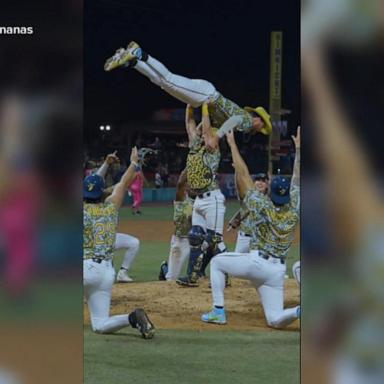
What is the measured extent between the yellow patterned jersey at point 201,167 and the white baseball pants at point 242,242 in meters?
0.35

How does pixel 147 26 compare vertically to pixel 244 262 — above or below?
above

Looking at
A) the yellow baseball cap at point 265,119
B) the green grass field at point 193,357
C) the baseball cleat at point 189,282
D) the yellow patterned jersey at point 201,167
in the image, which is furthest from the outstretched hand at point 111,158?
the baseball cleat at point 189,282

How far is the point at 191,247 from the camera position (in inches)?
170

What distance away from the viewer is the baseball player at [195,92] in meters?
3.01

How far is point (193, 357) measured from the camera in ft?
9.64

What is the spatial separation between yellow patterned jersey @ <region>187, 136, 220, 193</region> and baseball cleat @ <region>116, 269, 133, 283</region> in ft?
2.61

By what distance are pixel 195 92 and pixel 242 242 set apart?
1.17 m

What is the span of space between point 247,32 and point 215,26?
5.6 inches

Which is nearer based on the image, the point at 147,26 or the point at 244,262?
the point at 147,26

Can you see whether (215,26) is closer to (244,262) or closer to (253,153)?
(253,153)

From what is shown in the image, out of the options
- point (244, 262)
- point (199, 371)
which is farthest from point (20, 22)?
point (244, 262)

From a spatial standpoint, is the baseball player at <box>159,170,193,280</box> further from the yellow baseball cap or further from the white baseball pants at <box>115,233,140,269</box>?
the yellow baseball cap

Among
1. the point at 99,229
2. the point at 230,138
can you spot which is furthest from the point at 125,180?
the point at 230,138

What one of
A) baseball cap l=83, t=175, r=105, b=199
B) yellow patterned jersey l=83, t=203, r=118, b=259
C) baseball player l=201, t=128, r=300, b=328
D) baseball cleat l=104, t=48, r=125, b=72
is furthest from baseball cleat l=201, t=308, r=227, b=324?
baseball cleat l=104, t=48, r=125, b=72
